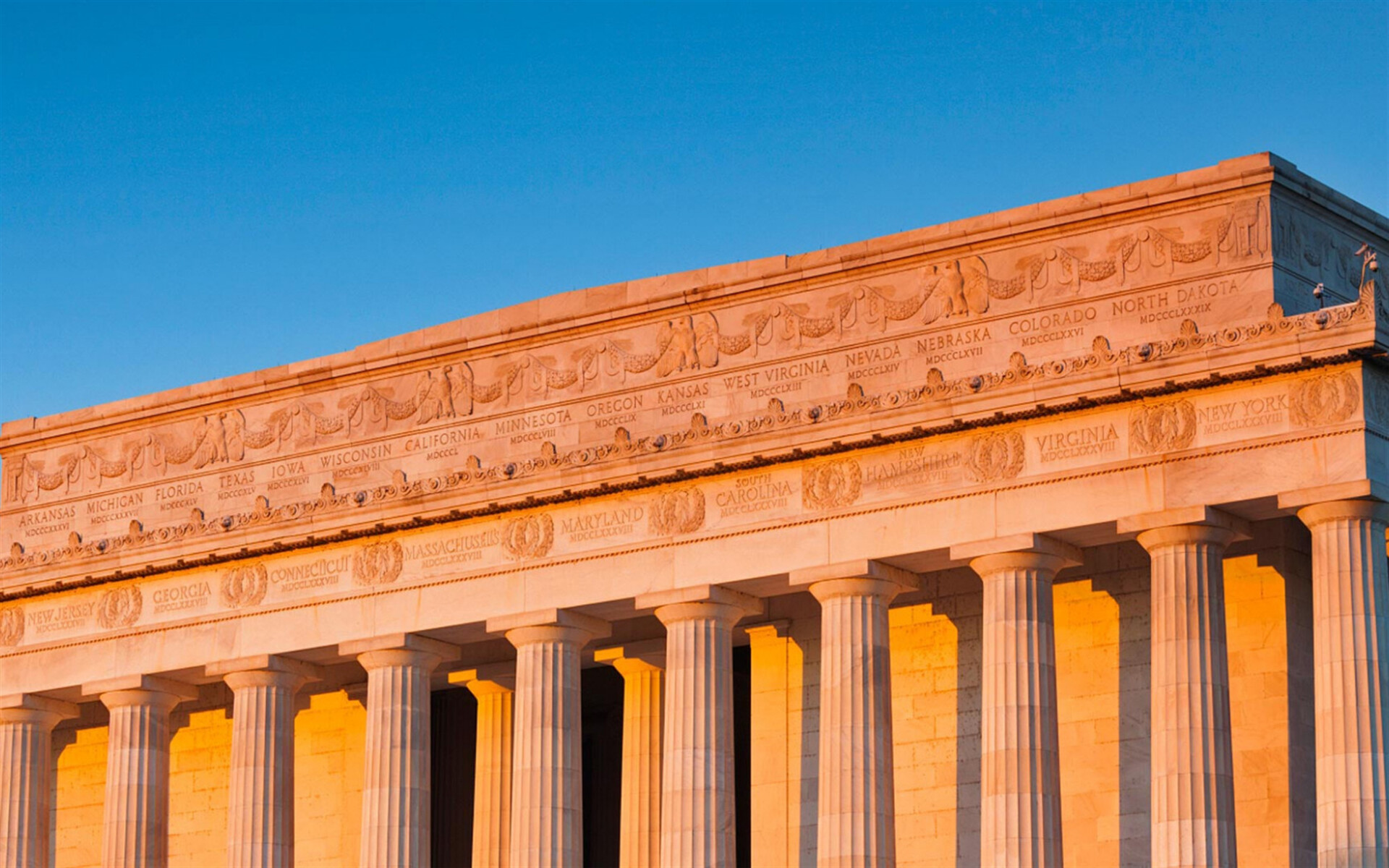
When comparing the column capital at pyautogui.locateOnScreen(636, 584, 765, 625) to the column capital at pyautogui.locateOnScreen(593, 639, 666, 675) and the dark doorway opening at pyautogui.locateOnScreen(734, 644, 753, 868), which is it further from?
the dark doorway opening at pyautogui.locateOnScreen(734, 644, 753, 868)

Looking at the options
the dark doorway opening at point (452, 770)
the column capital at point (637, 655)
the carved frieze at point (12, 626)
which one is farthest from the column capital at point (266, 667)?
the column capital at point (637, 655)

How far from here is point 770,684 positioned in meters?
63.8

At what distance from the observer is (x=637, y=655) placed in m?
66.0

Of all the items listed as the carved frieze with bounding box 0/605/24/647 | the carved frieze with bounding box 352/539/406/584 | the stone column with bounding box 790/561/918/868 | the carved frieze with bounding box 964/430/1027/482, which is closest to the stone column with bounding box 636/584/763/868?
the stone column with bounding box 790/561/918/868

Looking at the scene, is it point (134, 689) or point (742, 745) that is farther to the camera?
point (134, 689)

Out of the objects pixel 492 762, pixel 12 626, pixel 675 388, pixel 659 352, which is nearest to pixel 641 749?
pixel 492 762

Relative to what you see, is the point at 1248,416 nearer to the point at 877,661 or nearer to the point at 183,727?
Result: the point at 877,661

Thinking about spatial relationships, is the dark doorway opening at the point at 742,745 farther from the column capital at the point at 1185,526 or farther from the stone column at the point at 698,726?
the column capital at the point at 1185,526

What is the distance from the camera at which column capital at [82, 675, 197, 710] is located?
68688mm

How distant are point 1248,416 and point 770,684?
1464 cm

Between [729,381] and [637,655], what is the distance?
767cm

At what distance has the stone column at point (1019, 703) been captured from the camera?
55.3 m

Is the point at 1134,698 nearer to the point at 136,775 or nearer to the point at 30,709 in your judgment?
the point at 136,775

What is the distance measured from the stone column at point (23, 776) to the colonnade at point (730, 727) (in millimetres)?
58
